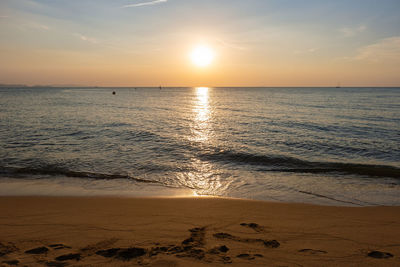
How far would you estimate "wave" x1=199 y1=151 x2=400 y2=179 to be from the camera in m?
12.2

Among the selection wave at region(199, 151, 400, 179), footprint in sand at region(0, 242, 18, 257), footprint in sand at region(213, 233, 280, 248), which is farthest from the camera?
wave at region(199, 151, 400, 179)

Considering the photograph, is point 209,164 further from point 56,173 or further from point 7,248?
point 7,248

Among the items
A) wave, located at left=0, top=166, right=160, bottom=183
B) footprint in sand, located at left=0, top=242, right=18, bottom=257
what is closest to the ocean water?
wave, located at left=0, top=166, right=160, bottom=183

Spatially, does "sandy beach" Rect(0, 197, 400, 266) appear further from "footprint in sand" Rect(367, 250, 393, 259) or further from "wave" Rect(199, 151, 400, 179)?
"wave" Rect(199, 151, 400, 179)

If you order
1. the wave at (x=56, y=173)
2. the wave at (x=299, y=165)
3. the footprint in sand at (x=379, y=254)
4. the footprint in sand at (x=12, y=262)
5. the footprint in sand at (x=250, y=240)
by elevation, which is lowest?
the wave at (x=56, y=173)

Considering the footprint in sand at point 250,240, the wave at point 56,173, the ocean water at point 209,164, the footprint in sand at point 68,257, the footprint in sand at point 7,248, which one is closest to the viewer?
the footprint in sand at point 68,257

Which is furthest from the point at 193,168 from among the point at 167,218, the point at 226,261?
the point at 226,261

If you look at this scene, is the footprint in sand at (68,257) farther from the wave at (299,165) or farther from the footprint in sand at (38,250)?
the wave at (299,165)

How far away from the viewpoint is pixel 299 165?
1348 cm

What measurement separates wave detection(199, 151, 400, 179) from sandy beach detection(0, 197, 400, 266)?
16.1 ft

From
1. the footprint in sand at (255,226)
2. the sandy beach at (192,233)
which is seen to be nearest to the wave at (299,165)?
the sandy beach at (192,233)

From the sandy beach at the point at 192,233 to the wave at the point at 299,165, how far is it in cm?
491

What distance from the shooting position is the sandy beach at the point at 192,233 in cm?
450

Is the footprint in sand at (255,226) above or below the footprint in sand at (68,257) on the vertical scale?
below
